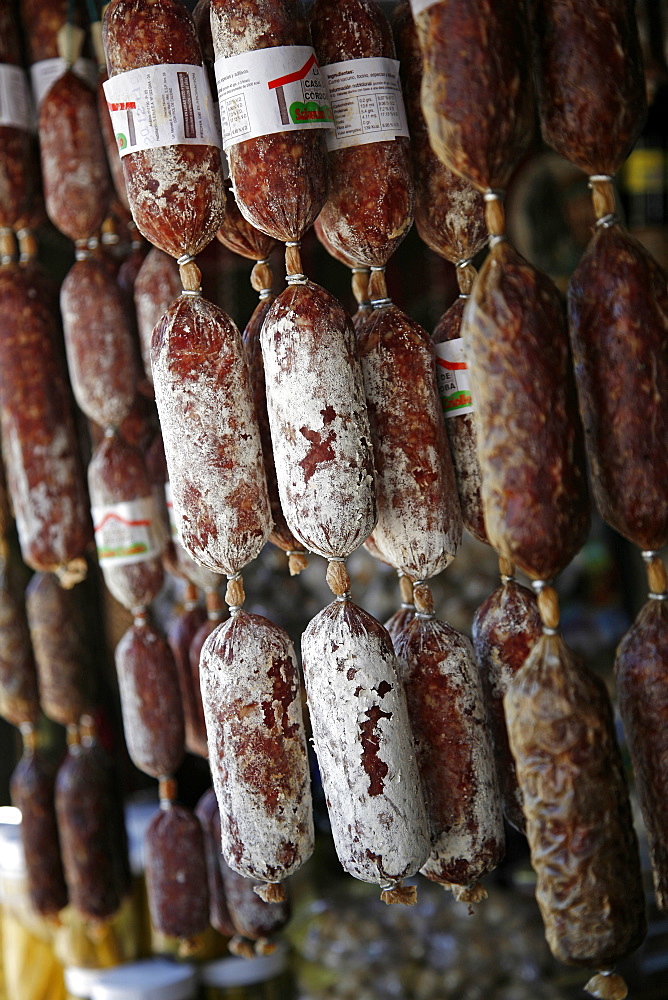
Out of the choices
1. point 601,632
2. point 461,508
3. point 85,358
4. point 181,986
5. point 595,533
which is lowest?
point 181,986

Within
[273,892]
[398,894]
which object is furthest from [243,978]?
[398,894]

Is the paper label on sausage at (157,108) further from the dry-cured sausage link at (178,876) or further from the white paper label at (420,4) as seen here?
the dry-cured sausage link at (178,876)

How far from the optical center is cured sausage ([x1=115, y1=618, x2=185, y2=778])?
1691mm

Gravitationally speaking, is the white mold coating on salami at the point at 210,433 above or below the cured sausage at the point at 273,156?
below

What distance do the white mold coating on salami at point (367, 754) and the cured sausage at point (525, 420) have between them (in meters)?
0.24

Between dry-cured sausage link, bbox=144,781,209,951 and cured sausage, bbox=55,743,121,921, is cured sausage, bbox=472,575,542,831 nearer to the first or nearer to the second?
dry-cured sausage link, bbox=144,781,209,951

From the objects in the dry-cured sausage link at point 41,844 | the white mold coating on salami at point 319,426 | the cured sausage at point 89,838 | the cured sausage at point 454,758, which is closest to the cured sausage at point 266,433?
the white mold coating on salami at point 319,426

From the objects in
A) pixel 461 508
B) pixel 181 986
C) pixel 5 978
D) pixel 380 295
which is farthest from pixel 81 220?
pixel 5 978

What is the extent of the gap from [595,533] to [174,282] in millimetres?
1844

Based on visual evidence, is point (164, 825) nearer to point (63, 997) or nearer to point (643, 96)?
point (63, 997)

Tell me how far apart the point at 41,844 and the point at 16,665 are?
1.24ft

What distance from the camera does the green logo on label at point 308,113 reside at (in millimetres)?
1176

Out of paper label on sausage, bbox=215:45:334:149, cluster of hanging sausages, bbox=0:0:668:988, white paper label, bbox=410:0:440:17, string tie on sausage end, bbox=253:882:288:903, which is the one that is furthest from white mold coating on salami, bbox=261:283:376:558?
string tie on sausage end, bbox=253:882:288:903

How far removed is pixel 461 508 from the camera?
1341mm
